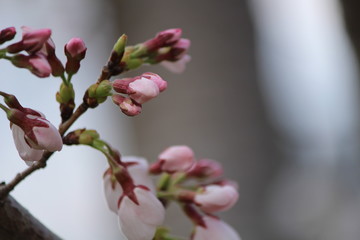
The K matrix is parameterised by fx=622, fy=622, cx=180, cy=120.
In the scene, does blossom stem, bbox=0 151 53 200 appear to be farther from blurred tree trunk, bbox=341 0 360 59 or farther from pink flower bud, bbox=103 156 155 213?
blurred tree trunk, bbox=341 0 360 59

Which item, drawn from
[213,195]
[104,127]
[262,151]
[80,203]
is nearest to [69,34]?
[104,127]

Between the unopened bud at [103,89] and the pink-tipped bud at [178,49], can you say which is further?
the pink-tipped bud at [178,49]

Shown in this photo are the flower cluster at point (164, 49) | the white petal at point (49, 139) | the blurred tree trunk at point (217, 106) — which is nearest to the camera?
the white petal at point (49, 139)

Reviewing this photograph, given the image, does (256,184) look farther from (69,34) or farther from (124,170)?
(69,34)

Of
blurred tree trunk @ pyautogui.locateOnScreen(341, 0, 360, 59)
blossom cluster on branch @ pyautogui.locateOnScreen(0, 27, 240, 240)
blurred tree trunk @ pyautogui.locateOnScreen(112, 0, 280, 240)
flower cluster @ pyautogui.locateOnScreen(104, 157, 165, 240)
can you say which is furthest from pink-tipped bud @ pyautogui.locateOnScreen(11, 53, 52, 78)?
blurred tree trunk @ pyautogui.locateOnScreen(341, 0, 360, 59)

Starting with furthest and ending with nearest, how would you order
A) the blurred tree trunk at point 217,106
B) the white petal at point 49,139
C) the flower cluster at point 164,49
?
the blurred tree trunk at point 217,106
the flower cluster at point 164,49
the white petal at point 49,139

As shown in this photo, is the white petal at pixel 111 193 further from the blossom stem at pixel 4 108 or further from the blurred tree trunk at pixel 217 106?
the blurred tree trunk at pixel 217 106

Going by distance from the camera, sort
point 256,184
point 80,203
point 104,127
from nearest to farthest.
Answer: point 256,184, point 104,127, point 80,203

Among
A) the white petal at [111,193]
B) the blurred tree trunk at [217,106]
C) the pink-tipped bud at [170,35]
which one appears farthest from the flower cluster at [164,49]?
the blurred tree trunk at [217,106]
